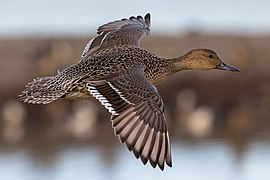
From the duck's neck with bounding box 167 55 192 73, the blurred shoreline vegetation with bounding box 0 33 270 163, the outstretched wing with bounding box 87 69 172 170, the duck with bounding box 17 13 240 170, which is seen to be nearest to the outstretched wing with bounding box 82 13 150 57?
the duck with bounding box 17 13 240 170

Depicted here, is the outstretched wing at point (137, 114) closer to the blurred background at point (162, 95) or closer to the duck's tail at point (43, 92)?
the duck's tail at point (43, 92)

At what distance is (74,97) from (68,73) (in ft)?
0.66

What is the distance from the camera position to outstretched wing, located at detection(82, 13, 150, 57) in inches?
327

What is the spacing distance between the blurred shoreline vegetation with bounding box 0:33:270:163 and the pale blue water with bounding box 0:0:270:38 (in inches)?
49.0

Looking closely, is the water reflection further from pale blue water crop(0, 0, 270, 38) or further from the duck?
the duck

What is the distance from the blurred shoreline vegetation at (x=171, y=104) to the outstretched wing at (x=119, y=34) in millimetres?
5043

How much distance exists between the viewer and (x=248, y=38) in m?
18.2

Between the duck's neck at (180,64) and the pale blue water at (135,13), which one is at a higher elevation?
the duck's neck at (180,64)

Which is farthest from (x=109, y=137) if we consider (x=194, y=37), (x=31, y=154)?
(x=194, y=37)

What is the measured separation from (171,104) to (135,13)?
12.5 ft

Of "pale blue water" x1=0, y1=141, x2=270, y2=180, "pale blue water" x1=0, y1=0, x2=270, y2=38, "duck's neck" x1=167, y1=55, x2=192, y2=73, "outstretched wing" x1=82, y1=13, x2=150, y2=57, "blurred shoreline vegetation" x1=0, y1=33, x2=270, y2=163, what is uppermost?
"outstretched wing" x1=82, y1=13, x2=150, y2=57

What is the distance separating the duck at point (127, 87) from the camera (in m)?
6.95

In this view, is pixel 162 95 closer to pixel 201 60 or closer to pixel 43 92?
pixel 201 60

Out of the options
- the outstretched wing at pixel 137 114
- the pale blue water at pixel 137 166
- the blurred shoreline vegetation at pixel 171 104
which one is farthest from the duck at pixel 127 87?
the blurred shoreline vegetation at pixel 171 104
